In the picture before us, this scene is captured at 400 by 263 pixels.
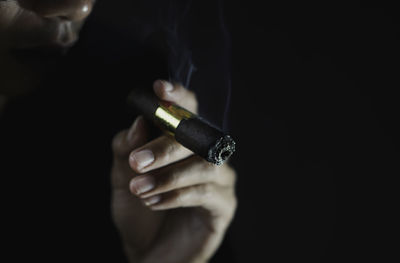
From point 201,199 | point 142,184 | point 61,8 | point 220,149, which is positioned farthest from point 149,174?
point 61,8

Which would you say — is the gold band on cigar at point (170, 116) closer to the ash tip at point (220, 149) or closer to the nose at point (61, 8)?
the ash tip at point (220, 149)

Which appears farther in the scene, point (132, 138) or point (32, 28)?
point (132, 138)

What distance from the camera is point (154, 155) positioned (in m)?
0.88

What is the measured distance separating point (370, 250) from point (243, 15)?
40.2 inches

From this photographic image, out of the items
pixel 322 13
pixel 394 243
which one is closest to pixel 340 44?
pixel 322 13

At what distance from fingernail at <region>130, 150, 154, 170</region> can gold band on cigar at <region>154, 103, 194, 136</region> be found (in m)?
0.16

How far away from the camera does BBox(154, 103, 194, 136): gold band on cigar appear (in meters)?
0.71

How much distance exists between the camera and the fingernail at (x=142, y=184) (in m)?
0.93

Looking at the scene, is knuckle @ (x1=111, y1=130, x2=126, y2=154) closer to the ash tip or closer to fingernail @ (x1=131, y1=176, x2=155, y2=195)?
fingernail @ (x1=131, y1=176, x2=155, y2=195)

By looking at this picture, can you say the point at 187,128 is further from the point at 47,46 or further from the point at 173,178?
the point at 47,46

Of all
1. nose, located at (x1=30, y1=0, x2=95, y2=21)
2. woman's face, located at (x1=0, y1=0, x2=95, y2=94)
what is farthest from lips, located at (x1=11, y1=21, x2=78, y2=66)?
nose, located at (x1=30, y1=0, x2=95, y2=21)

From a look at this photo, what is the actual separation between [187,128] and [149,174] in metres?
0.35

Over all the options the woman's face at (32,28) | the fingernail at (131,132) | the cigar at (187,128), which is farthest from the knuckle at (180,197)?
the woman's face at (32,28)

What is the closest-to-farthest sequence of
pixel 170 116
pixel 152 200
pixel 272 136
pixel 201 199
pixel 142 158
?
pixel 170 116 → pixel 142 158 → pixel 152 200 → pixel 201 199 → pixel 272 136
